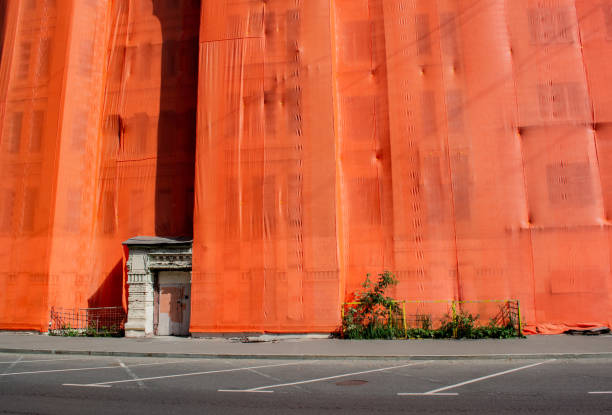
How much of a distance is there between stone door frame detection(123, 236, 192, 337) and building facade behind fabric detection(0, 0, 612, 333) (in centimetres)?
64

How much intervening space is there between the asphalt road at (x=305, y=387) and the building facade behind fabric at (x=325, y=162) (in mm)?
5410

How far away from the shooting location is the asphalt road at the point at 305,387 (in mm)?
6516

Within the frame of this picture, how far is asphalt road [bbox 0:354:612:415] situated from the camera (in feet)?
21.4

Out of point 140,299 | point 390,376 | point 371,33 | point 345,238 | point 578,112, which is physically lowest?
point 390,376

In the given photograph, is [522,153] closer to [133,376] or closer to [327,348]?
[327,348]

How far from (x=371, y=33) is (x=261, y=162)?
262 inches

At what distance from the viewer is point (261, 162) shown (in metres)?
16.5

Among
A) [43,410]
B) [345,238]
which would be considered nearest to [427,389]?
[43,410]

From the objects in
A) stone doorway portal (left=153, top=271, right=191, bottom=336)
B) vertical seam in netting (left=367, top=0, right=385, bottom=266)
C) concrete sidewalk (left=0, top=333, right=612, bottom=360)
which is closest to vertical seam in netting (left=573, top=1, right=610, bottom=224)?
concrete sidewalk (left=0, top=333, right=612, bottom=360)

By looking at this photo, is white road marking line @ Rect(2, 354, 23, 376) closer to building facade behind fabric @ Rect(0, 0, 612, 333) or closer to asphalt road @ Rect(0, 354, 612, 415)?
asphalt road @ Rect(0, 354, 612, 415)

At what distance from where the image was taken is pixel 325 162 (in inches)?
631

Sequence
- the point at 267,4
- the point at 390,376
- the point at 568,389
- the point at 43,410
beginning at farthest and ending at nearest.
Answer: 1. the point at 267,4
2. the point at 390,376
3. the point at 568,389
4. the point at 43,410

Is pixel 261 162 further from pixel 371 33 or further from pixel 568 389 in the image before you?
A: pixel 568 389

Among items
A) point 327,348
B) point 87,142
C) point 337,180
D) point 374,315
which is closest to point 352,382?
point 327,348
